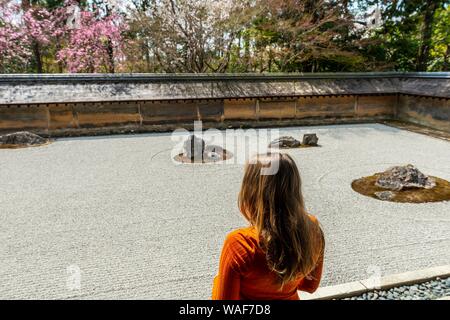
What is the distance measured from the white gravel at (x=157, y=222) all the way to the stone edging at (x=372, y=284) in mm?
348

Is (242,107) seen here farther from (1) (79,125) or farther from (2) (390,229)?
(2) (390,229)

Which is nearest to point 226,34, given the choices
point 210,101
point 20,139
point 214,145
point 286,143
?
point 210,101

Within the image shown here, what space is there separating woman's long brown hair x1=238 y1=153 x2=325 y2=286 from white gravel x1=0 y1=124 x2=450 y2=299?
2.28 meters

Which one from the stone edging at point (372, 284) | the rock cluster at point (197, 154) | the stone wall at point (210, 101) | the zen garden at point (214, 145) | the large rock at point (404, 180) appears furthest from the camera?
the stone wall at point (210, 101)

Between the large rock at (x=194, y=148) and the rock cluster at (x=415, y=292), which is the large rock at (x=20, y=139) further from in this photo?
the rock cluster at (x=415, y=292)

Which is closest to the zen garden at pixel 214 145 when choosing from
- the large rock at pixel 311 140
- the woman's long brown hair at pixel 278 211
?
the woman's long brown hair at pixel 278 211

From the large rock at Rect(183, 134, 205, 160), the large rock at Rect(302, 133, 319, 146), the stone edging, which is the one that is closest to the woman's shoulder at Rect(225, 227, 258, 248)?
the stone edging

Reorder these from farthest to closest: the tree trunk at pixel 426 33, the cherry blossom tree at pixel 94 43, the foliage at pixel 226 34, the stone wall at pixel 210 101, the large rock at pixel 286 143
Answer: the cherry blossom tree at pixel 94 43 < the tree trunk at pixel 426 33 < the foliage at pixel 226 34 < the stone wall at pixel 210 101 < the large rock at pixel 286 143

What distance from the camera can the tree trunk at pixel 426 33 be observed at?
16.7 m

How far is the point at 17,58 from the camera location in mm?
19094

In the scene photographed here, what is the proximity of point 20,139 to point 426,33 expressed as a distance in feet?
65.2

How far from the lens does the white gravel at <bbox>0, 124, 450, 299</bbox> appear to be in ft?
12.9

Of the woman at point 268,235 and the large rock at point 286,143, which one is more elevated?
the woman at point 268,235
